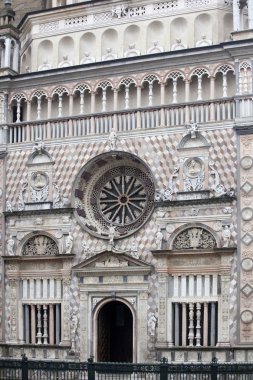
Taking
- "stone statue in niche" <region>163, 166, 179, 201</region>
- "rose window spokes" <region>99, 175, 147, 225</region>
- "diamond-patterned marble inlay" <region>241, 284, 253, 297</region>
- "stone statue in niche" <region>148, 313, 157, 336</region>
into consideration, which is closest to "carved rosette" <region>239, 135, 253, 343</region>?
"diamond-patterned marble inlay" <region>241, 284, 253, 297</region>

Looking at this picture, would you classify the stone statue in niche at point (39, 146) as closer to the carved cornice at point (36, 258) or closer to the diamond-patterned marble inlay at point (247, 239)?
the carved cornice at point (36, 258)

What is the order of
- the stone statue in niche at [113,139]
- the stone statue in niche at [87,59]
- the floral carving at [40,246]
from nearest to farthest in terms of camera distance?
the stone statue in niche at [113,139], the floral carving at [40,246], the stone statue in niche at [87,59]

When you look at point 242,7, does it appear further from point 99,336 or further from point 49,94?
point 99,336

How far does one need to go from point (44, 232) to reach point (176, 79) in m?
7.20

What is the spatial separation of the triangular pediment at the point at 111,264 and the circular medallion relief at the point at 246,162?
461 centimetres

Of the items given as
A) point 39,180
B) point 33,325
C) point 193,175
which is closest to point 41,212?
point 39,180

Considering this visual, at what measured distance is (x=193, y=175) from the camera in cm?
2725

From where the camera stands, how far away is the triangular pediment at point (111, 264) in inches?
1091

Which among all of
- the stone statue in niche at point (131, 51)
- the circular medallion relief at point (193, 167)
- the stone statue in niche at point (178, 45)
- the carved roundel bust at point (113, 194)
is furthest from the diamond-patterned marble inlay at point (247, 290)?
the stone statue in niche at point (131, 51)

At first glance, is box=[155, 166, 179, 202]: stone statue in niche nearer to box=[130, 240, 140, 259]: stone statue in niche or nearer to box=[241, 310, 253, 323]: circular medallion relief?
box=[130, 240, 140, 259]: stone statue in niche

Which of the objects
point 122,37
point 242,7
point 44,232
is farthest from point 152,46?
point 44,232

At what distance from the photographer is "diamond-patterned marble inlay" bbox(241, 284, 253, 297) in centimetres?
2588

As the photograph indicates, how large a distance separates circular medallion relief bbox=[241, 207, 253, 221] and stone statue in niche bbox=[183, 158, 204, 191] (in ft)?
5.50

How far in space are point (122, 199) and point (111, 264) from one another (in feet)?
8.13
